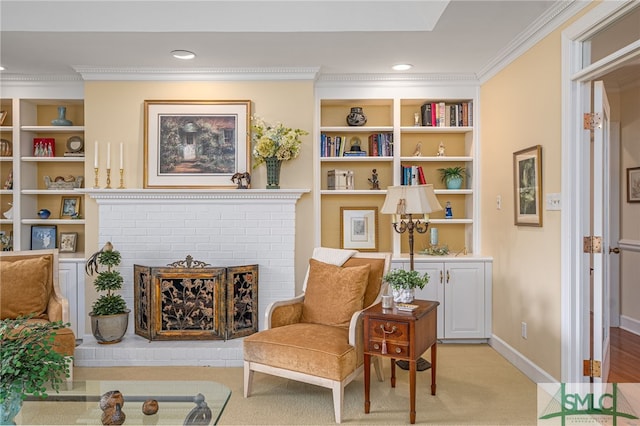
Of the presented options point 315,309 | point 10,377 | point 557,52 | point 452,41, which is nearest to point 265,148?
point 315,309

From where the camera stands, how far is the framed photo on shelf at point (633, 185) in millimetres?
4378

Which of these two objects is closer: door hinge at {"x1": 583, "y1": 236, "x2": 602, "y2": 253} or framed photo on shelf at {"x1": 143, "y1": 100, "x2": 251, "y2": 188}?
door hinge at {"x1": 583, "y1": 236, "x2": 602, "y2": 253}

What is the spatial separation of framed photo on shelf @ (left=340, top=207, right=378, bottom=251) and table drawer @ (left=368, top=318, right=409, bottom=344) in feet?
5.93

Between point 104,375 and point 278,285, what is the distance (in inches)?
61.1

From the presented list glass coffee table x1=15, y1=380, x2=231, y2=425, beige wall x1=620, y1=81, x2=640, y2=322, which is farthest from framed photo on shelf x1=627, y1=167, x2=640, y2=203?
glass coffee table x1=15, y1=380, x2=231, y2=425

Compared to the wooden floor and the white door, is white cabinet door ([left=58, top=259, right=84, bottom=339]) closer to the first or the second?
the white door

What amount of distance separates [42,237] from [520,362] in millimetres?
4621

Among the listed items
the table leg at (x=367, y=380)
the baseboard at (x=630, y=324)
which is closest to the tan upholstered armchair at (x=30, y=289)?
the table leg at (x=367, y=380)

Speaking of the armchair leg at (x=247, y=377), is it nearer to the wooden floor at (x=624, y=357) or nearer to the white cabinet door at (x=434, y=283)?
the white cabinet door at (x=434, y=283)

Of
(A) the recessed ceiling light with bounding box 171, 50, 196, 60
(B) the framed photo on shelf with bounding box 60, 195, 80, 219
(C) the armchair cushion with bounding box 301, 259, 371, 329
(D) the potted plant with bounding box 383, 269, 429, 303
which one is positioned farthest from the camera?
(B) the framed photo on shelf with bounding box 60, 195, 80, 219

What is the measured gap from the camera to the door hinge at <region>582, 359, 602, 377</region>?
109 inches

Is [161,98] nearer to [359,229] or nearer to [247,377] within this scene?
[359,229]

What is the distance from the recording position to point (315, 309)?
10.8 feet

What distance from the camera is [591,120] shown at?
109 inches
